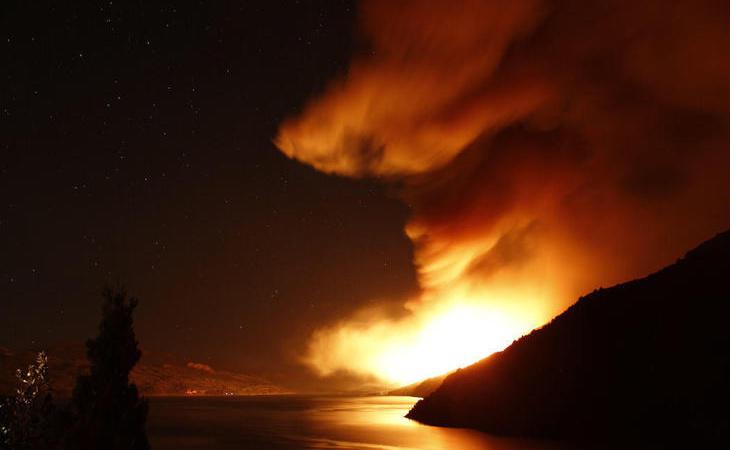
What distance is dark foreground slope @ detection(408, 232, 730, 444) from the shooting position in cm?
5500

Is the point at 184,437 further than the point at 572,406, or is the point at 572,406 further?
the point at 184,437

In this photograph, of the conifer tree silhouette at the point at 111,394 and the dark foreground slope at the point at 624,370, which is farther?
the dark foreground slope at the point at 624,370

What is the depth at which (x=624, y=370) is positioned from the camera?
6381 cm

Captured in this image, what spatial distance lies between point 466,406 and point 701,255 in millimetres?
45397

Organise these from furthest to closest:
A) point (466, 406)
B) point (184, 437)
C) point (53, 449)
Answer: point (466, 406), point (184, 437), point (53, 449)

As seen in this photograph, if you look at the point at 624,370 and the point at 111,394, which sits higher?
the point at 624,370

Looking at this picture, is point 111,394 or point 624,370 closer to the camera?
point 111,394

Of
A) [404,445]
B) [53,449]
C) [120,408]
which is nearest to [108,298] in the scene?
[120,408]

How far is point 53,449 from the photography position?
20219 mm

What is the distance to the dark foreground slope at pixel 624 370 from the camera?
180 ft

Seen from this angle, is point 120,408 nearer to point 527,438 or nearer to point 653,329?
point 527,438

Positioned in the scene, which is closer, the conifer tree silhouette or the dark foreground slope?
the conifer tree silhouette

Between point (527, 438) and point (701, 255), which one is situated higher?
point (701, 255)

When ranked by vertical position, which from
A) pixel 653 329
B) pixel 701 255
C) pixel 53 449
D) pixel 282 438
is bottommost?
pixel 53 449
